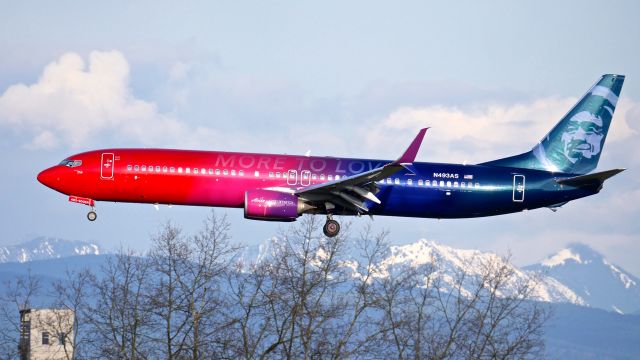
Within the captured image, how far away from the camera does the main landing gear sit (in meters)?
61.3

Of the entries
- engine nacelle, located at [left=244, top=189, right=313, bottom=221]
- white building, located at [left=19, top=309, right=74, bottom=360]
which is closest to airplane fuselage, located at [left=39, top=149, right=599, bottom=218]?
engine nacelle, located at [left=244, top=189, right=313, bottom=221]

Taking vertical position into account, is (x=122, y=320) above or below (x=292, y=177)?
below

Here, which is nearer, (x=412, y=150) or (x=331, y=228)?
(x=412, y=150)

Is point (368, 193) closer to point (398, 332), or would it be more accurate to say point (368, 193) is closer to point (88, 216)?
point (398, 332)

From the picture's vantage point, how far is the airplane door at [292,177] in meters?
60.4

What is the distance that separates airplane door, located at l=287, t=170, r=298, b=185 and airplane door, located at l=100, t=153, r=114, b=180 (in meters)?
9.92

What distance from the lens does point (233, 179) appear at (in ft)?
196

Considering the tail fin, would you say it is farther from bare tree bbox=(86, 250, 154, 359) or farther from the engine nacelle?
bare tree bbox=(86, 250, 154, 359)

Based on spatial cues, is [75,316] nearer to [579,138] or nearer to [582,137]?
[579,138]

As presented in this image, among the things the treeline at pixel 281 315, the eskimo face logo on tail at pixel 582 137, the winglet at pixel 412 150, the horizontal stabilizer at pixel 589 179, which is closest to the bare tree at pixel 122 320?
the treeline at pixel 281 315

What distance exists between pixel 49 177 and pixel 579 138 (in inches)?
1314

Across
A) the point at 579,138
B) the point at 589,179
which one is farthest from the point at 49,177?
the point at 579,138

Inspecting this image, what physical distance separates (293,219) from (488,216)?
1334cm

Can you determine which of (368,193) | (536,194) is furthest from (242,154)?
(536,194)
